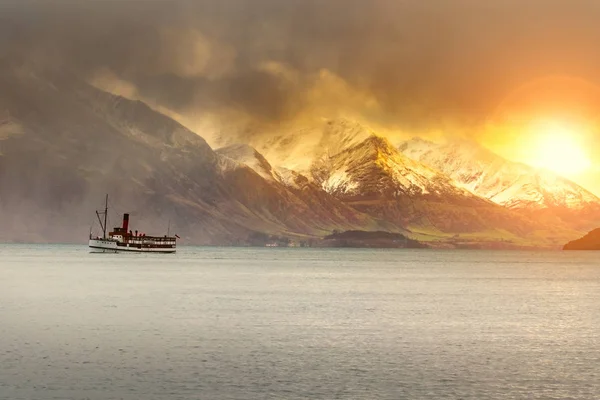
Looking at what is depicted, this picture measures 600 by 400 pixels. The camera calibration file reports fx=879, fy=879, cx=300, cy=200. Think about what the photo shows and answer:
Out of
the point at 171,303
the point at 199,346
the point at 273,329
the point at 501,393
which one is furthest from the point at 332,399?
the point at 171,303

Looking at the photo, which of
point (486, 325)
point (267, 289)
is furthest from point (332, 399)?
point (267, 289)

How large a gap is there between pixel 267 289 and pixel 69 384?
9701 centimetres

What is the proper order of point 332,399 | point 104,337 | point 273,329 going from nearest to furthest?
point 332,399 < point 104,337 < point 273,329

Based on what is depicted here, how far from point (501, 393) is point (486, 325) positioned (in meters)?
38.0

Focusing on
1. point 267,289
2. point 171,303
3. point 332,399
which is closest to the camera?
point 332,399

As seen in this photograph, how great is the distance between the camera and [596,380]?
53062mm

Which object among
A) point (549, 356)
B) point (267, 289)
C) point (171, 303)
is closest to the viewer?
point (549, 356)

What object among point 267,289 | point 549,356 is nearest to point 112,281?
point 267,289

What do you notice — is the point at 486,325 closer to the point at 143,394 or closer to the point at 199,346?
the point at 199,346

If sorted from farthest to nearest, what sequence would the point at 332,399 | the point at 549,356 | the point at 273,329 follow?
the point at 273,329 < the point at 549,356 < the point at 332,399

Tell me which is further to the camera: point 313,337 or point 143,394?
point 313,337

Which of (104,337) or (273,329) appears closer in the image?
(104,337)

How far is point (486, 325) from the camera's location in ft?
283

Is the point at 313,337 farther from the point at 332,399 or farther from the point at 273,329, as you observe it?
the point at 332,399
